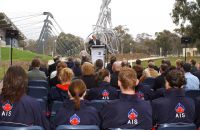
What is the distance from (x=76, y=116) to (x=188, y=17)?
44740mm

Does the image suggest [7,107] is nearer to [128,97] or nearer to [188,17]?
[128,97]

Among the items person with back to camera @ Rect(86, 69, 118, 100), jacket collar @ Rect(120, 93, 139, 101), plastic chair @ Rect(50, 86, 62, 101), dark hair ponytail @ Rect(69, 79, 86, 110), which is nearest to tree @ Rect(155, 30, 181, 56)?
person with back to camera @ Rect(86, 69, 118, 100)

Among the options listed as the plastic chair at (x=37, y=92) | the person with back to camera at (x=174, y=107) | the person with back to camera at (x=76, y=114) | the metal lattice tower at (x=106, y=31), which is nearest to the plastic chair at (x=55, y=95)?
the plastic chair at (x=37, y=92)

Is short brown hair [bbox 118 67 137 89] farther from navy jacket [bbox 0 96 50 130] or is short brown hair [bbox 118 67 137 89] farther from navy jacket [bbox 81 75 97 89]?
navy jacket [bbox 81 75 97 89]

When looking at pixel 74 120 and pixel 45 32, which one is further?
pixel 45 32

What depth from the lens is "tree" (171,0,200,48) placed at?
47.7 meters

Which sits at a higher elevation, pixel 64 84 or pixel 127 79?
pixel 127 79

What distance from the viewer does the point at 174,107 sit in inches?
207

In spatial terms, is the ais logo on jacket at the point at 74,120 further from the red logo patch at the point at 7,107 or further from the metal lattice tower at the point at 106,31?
the metal lattice tower at the point at 106,31

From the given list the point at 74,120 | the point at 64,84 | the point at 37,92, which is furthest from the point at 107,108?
the point at 37,92

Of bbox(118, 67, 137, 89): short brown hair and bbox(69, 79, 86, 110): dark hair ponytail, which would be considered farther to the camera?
bbox(69, 79, 86, 110): dark hair ponytail

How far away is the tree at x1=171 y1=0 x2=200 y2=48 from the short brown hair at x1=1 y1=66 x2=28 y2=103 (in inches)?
1744

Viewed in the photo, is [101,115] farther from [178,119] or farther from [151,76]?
[151,76]

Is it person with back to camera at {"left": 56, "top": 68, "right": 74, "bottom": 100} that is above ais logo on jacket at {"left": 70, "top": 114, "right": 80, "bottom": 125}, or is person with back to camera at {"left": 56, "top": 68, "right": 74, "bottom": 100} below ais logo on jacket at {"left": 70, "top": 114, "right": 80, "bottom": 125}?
above
